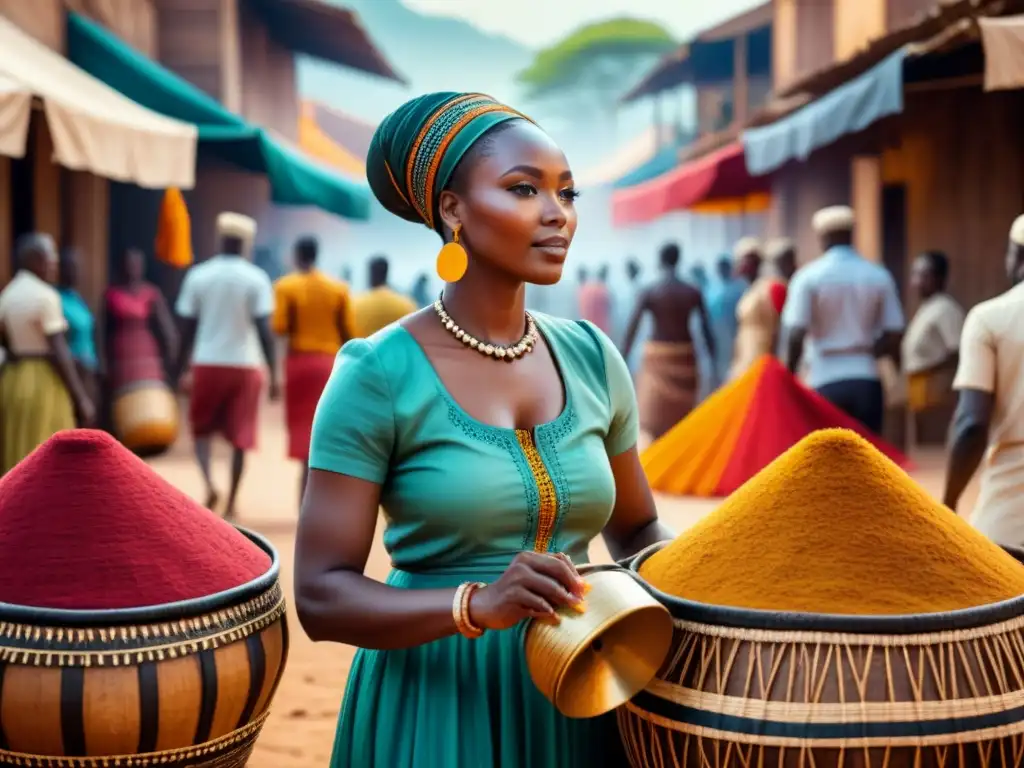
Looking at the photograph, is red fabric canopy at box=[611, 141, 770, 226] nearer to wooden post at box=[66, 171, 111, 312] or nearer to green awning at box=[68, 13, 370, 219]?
green awning at box=[68, 13, 370, 219]

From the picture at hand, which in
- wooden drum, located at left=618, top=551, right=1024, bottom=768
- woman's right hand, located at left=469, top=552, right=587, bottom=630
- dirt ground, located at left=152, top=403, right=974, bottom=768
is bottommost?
dirt ground, located at left=152, top=403, right=974, bottom=768

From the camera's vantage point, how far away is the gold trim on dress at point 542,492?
1.92 meters

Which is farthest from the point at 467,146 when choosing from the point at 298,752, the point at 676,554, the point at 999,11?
the point at 999,11

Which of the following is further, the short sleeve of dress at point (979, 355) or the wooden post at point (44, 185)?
the wooden post at point (44, 185)

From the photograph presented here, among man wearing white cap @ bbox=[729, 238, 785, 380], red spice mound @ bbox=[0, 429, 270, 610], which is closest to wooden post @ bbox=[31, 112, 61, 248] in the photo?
man wearing white cap @ bbox=[729, 238, 785, 380]

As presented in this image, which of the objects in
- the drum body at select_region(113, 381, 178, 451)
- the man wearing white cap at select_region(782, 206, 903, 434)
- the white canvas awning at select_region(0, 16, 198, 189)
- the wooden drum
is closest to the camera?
the wooden drum

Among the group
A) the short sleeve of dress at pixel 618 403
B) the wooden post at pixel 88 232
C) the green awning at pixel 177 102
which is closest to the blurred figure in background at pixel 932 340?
the green awning at pixel 177 102

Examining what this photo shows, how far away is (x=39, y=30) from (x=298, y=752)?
7919 mm

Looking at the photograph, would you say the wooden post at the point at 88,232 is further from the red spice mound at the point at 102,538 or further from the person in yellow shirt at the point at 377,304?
the red spice mound at the point at 102,538

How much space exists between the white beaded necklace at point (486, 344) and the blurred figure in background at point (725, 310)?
1196 centimetres

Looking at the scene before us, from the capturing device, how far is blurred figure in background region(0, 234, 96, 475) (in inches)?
290

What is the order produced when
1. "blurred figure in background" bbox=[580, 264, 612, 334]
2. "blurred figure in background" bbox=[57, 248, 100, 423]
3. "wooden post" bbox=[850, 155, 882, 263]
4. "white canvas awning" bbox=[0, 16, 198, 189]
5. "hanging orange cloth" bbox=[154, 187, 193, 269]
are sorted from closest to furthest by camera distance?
1. "white canvas awning" bbox=[0, 16, 198, 189]
2. "blurred figure in background" bbox=[57, 248, 100, 423]
3. "hanging orange cloth" bbox=[154, 187, 193, 269]
4. "wooden post" bbox=[850, 155, 882, 263]
5. "blurred figure in background" bbox=[580, 264, 612, 334]

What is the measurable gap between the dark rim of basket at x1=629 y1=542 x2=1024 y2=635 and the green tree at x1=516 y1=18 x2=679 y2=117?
59856 millimetres

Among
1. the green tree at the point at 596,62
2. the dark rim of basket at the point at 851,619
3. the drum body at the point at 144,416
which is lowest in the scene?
the drum body at the point at 144,416
